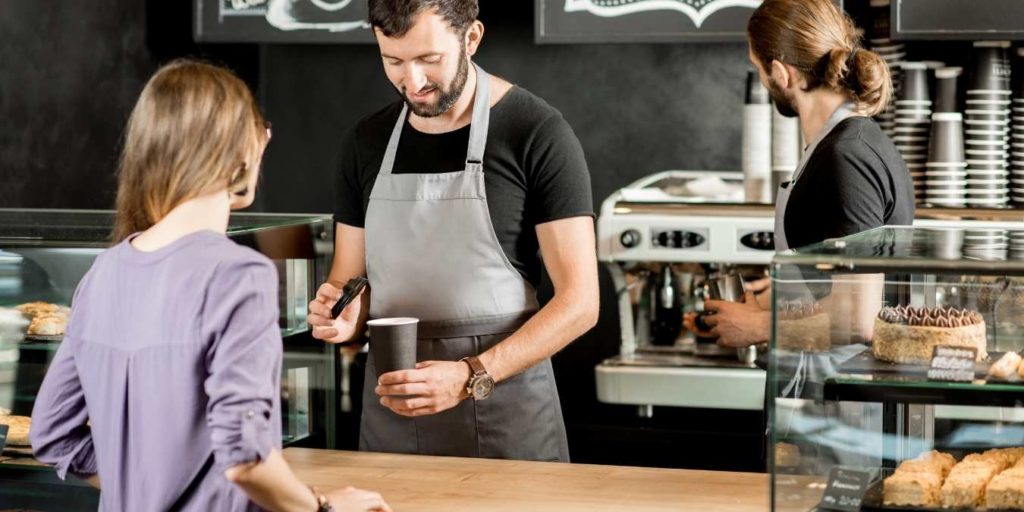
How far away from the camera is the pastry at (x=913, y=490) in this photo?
168 cm

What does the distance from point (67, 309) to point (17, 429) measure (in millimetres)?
226

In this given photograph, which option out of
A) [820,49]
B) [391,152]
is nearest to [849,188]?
[820,49]

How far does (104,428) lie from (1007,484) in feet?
3.74

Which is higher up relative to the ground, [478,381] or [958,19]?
[958,19]

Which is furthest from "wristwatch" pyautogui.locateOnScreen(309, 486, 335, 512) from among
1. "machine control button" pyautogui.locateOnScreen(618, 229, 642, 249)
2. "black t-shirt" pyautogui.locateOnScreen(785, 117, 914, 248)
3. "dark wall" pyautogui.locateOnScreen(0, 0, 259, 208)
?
"machine control button" pyautogui.locateOnScreen(618, 229, 642, 249)

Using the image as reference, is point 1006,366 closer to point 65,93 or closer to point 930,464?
point 930,464

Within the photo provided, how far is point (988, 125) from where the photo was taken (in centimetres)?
351

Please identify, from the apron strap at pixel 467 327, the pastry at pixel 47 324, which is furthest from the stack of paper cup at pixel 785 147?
the pastry at pixel 47 324

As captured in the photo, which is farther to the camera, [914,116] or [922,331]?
[914,116]

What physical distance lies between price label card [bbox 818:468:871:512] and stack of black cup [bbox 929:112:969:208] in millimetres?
1994

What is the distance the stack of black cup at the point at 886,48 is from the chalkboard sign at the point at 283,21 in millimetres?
1517

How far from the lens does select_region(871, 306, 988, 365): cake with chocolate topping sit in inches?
66.7

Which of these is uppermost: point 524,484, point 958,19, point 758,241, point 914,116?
point 958,19

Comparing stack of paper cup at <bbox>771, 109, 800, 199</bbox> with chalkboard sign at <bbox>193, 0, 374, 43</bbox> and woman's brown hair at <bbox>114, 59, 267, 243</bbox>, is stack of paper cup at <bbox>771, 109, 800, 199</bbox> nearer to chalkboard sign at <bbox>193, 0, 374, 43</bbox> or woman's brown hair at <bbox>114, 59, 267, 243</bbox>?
chalkboard sign at <bbox>193, 0, 374, 43</bbox>
